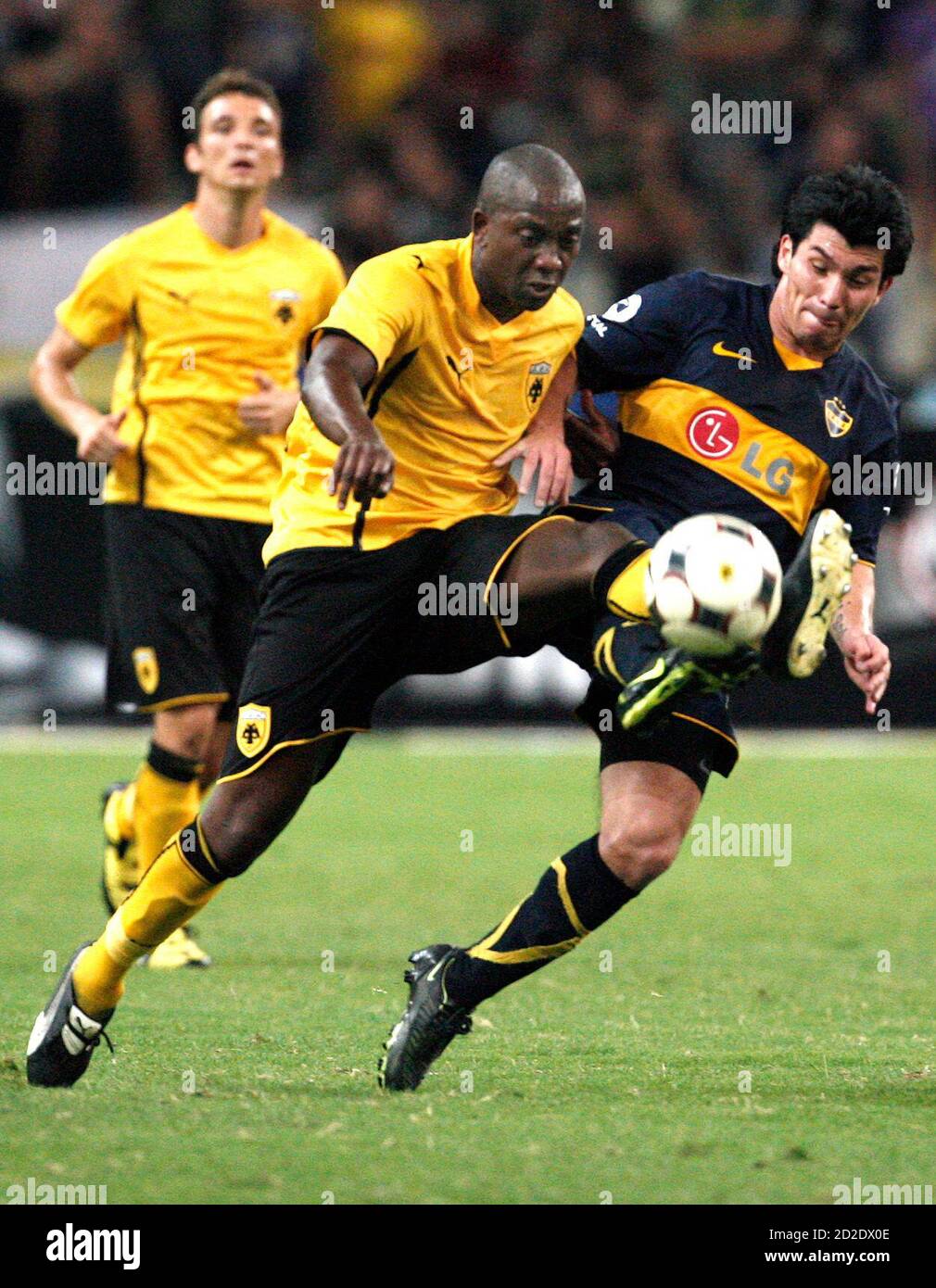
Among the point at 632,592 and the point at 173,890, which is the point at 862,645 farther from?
the point at 173,890

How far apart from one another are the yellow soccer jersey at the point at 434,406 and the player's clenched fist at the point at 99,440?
2.12m

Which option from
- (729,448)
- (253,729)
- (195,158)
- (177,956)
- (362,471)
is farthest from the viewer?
(195,158)

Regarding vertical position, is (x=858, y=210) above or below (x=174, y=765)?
above

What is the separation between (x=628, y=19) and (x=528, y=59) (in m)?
0.87

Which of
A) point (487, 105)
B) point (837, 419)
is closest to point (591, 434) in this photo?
point (837, 419)

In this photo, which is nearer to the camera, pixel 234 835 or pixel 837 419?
pixel 234 835

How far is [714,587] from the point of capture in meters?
4.19

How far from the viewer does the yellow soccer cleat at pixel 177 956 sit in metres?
6.97

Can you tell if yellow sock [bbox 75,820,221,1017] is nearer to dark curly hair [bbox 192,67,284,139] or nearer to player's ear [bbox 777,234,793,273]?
player's ear [bbox 777,234,793,273]

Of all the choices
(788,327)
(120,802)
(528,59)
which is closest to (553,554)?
(788,327)

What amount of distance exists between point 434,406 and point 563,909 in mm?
1262
